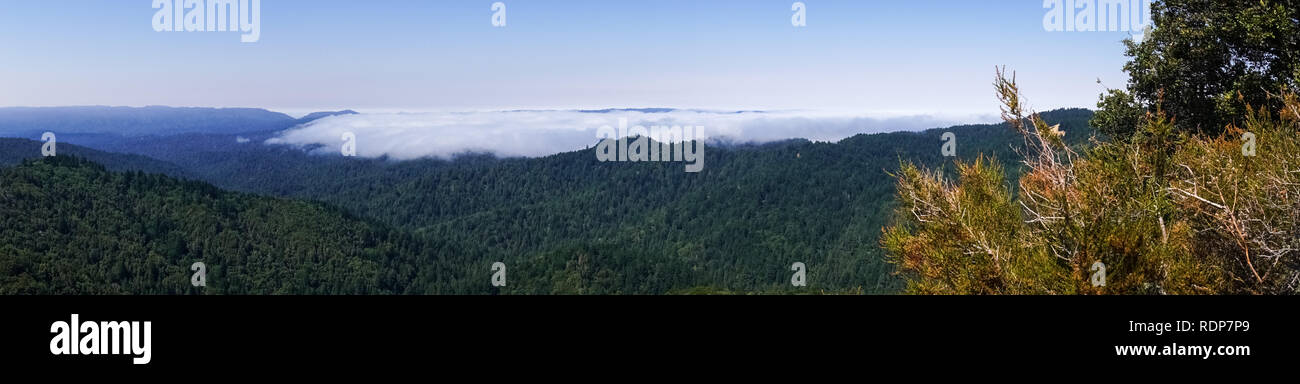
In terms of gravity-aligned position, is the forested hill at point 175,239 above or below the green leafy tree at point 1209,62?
below

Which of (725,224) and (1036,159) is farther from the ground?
(1036,159)

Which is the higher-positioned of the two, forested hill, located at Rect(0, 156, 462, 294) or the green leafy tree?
the green leafy tree

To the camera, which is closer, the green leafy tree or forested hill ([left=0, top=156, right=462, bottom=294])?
the green leafy tree

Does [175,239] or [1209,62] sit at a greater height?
[1209,62]

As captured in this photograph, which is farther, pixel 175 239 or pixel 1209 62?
pixel 175 239

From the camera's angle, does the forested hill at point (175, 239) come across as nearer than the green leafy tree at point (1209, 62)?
No
